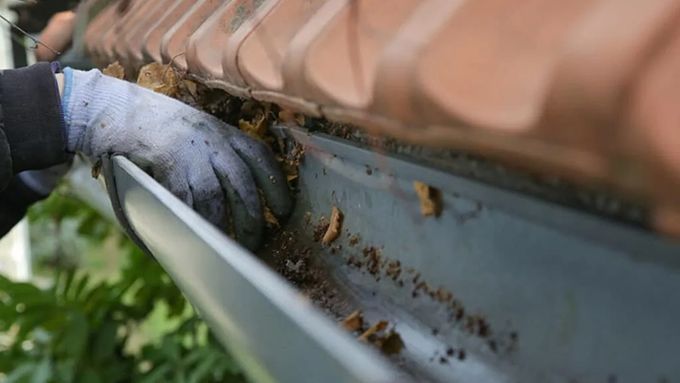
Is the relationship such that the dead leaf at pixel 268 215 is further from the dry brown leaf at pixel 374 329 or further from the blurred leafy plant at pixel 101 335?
the blurred leafy plant at pixel 101 335

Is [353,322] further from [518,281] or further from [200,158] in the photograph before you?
[200,158]

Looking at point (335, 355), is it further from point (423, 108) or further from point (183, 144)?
point (183, 144)

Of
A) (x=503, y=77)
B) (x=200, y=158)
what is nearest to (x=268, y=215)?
(x=200, y=158)

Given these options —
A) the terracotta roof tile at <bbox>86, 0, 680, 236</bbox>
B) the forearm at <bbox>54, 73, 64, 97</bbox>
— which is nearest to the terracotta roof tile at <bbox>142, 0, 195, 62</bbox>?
the forearm at <bbox>54, 73, 64, 97</bbox>

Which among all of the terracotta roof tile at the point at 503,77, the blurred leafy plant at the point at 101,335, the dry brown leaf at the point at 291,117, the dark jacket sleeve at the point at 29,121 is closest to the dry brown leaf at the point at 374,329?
the terracotta roof tile at the point at 503,77

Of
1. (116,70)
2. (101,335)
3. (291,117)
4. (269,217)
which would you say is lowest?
(101,335)

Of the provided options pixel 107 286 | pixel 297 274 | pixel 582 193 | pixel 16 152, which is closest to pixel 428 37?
pixel 582 193
